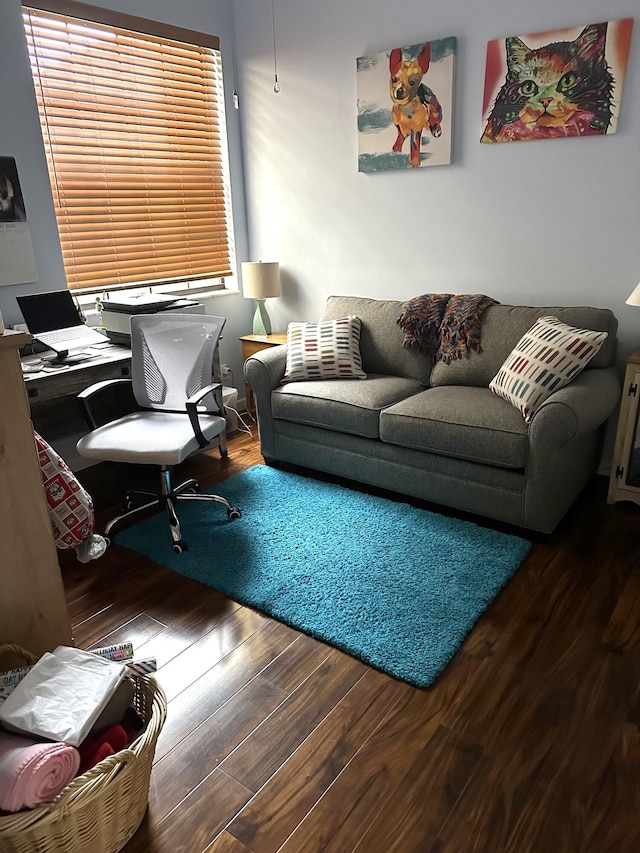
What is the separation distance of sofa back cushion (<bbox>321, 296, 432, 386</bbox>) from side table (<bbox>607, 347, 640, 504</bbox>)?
1008mm

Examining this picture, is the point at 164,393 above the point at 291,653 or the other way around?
above

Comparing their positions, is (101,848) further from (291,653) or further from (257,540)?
(257,540)

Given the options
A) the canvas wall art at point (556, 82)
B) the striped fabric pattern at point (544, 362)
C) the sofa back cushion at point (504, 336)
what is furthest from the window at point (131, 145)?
the striped fabric pattern at point (544, 362)

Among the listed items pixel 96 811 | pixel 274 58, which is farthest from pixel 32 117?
pixel 96 811

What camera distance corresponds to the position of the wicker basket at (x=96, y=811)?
1.20m

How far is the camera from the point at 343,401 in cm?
309

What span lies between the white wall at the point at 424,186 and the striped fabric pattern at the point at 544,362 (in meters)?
0.52

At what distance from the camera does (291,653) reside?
81.7 inches

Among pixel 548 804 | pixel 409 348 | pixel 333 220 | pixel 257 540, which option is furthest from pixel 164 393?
pixel 548 804

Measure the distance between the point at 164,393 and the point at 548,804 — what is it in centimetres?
234

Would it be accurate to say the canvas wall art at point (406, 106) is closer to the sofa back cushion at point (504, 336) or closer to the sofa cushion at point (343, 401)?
the sofa back cushion at point (504, 336)

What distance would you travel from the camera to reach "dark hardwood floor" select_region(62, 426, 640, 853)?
1.48 meters

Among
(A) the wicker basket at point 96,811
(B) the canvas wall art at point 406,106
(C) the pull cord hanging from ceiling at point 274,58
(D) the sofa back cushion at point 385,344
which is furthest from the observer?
(C) the pull cord hanging from ceiling at point 274,58

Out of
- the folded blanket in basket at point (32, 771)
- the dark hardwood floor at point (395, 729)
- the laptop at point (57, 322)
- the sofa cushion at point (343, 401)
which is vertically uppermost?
the laptop at point (57, 322)
